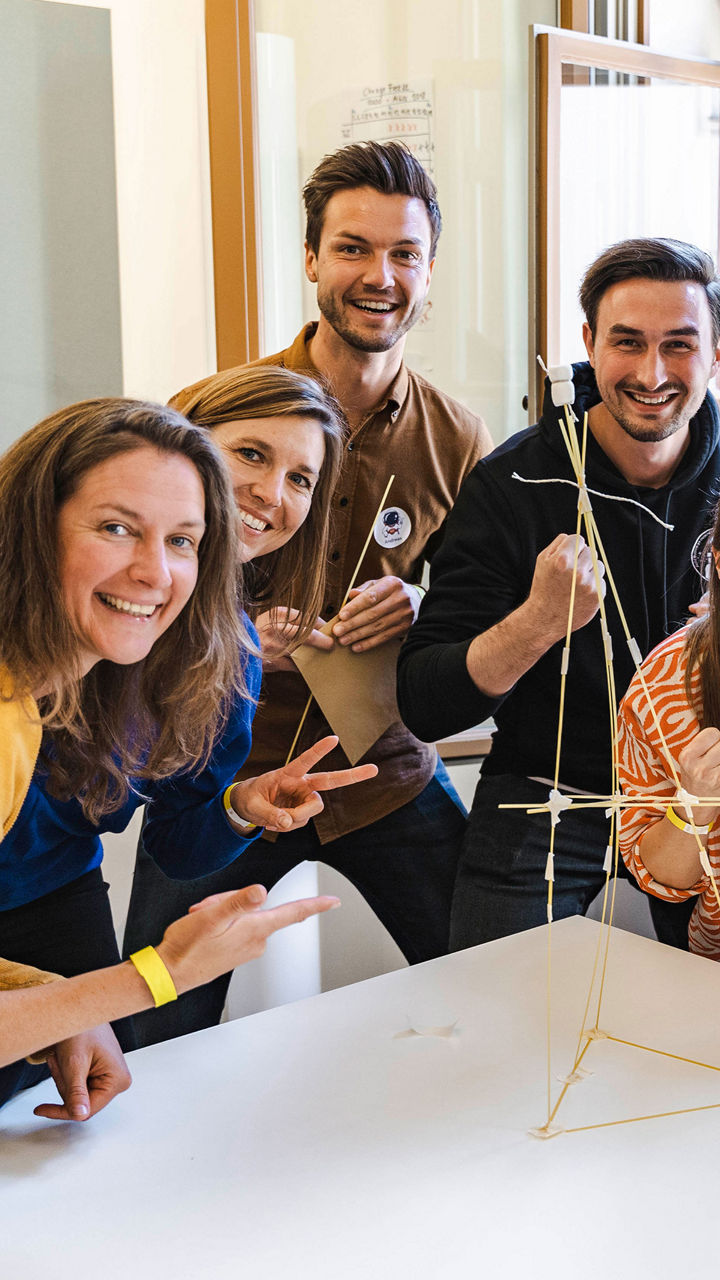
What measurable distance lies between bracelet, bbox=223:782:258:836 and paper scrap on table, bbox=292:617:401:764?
0.41 m

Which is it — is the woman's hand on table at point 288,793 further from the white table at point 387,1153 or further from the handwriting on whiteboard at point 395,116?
the handwriting on whiteboard at point 395,116

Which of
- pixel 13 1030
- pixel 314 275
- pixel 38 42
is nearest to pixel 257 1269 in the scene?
pixel 13 1030

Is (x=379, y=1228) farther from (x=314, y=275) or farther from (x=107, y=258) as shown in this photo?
(x=107, y=258)

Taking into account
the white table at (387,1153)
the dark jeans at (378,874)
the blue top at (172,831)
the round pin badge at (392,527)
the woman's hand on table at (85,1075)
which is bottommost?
the dark jeans at (378,874)

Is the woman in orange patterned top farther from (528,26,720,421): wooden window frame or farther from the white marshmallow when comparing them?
(528,26,720,421): wooden window frame

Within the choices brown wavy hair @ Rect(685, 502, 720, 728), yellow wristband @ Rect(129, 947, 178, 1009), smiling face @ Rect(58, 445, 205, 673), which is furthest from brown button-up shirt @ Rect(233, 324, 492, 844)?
yellow wristband @ Rect(129, 947, 178, 1009)

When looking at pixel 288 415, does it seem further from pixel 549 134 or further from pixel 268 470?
pixel 549 134

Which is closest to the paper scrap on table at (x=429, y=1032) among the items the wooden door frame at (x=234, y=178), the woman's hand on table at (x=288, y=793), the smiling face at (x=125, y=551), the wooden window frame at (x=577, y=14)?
the woman's hand on table at (x=288, y=793)

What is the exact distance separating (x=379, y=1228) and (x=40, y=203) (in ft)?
7.17

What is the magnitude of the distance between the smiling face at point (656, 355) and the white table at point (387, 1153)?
3.06ft

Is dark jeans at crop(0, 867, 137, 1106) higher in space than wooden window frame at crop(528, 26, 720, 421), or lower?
lower

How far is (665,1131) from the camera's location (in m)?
0.99

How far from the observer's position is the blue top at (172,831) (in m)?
1.30

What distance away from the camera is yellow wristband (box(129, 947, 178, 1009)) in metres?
0.94
